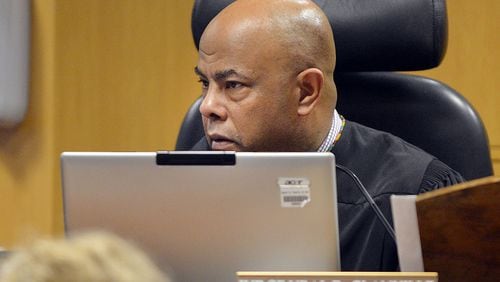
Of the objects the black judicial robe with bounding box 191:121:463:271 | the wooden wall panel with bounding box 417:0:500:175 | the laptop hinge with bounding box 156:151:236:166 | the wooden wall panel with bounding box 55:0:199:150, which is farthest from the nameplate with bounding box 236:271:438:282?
the wooden wall panel with bounding box 417:0:500:175

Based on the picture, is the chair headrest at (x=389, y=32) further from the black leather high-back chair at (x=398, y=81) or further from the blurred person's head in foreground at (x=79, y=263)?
the blurred person's head in foreground at (x=79, y=263)

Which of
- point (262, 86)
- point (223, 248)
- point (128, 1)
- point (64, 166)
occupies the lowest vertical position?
point (223, 248)

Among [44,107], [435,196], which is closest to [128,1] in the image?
[44,107]

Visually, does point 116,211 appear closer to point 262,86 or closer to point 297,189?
point 297,189

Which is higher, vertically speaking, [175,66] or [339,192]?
[175,66]

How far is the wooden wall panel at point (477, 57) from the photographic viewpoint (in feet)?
9.40

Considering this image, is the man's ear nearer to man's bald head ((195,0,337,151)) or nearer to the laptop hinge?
man's bald head ((195,0,337,151))

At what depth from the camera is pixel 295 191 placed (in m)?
1.01

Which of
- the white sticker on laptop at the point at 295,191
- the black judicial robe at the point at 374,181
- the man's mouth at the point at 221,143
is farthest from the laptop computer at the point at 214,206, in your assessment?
the man's mouth at the point at 221,143

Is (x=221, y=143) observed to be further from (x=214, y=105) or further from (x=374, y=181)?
(x=374, y=181)

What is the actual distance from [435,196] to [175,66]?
2079 millimetres

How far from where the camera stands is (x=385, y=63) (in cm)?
163

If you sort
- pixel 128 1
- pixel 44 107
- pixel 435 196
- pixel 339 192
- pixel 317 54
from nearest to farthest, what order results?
pixel 435 196, pixel 339 192, pixel 317 54, pixel 44 107, pixel 128 1

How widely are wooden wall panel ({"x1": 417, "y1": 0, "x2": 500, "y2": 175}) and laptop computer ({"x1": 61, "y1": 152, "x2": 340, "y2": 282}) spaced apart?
193 centimetres
